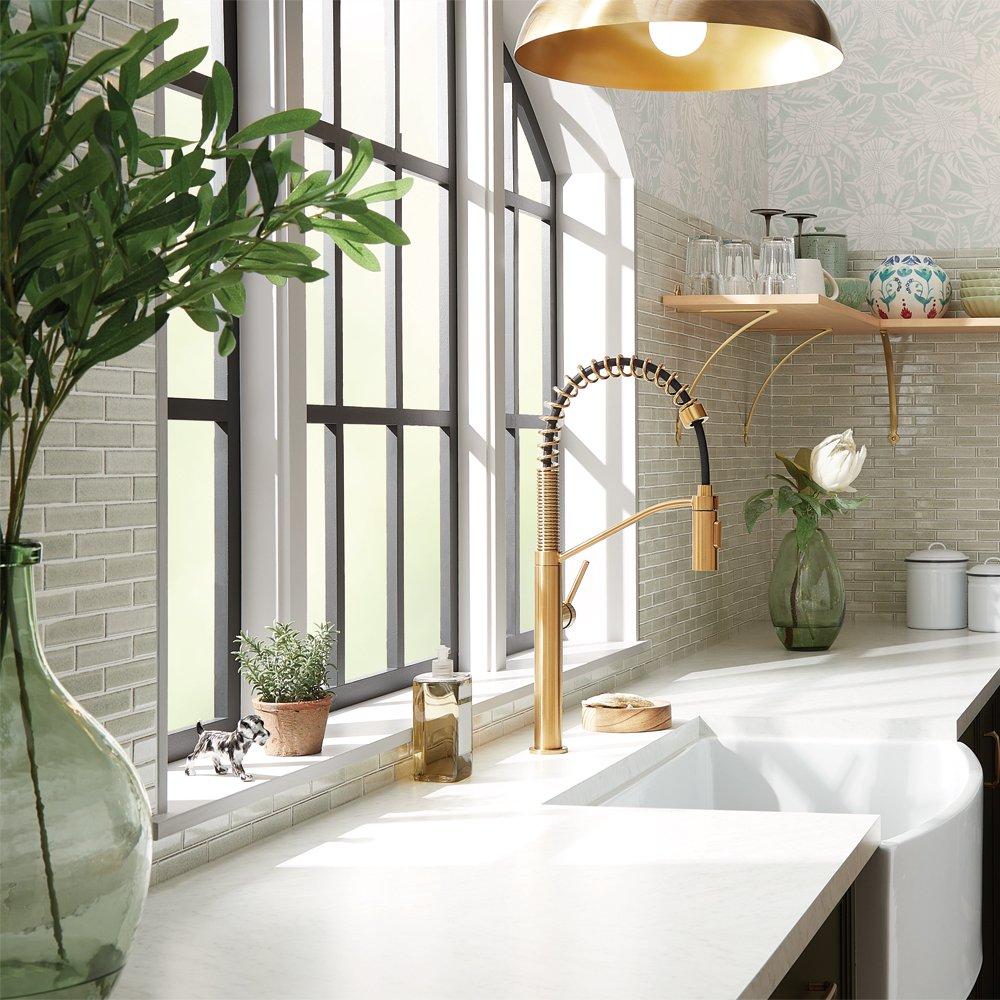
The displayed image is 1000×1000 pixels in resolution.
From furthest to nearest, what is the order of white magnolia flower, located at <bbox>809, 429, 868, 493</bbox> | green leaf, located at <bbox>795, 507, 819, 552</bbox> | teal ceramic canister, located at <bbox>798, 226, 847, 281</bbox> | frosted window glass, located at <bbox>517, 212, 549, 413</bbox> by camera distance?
teal ceramic canister, located at <bbox>798, 226, 847, 281</bbox>
frosted window glass, located at <bbox>517, 212, 549, 413</bbox>
green leaf, located at <bbox>795, 507, 819, 552</bbox>
white magnolia flower, located at <bbox>809, 429, 868, 493</bbox>

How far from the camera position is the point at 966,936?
2.11 meters

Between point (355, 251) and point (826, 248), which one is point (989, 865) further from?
point (355, 251)

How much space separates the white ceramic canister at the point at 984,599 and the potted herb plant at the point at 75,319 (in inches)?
129

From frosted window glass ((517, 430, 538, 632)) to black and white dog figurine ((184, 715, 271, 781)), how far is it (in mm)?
1480

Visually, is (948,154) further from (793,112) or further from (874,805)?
(874,805)

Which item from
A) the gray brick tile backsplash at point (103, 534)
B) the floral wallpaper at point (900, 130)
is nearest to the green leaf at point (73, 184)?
the gray brick tile backsplash at point (103, 534)

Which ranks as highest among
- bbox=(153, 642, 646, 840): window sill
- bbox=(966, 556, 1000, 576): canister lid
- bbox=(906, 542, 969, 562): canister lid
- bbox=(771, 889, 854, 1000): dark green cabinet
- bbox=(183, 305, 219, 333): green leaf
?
bbox=(183, 305, 219, 333): green leaf

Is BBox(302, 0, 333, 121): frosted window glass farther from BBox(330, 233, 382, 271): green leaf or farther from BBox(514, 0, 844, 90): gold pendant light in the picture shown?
BBox(330, 233, 382, 271): green leaf

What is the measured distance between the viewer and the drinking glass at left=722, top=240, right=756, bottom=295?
3.37 meters

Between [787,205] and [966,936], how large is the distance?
2829 mm

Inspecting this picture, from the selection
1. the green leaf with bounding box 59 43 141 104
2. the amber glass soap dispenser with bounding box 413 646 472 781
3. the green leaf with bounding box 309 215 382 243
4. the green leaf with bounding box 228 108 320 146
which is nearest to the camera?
the green leaf with bounding box 59 43 141 104

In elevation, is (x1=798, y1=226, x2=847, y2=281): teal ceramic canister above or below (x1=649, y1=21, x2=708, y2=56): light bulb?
above

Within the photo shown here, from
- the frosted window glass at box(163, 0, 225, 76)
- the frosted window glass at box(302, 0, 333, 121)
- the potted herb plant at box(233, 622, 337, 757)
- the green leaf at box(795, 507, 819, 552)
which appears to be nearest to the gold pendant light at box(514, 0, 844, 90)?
the frosted window glass at box(302, 0, 333, 121)

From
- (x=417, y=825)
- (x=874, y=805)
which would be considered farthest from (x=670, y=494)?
(x=417, y=825)
